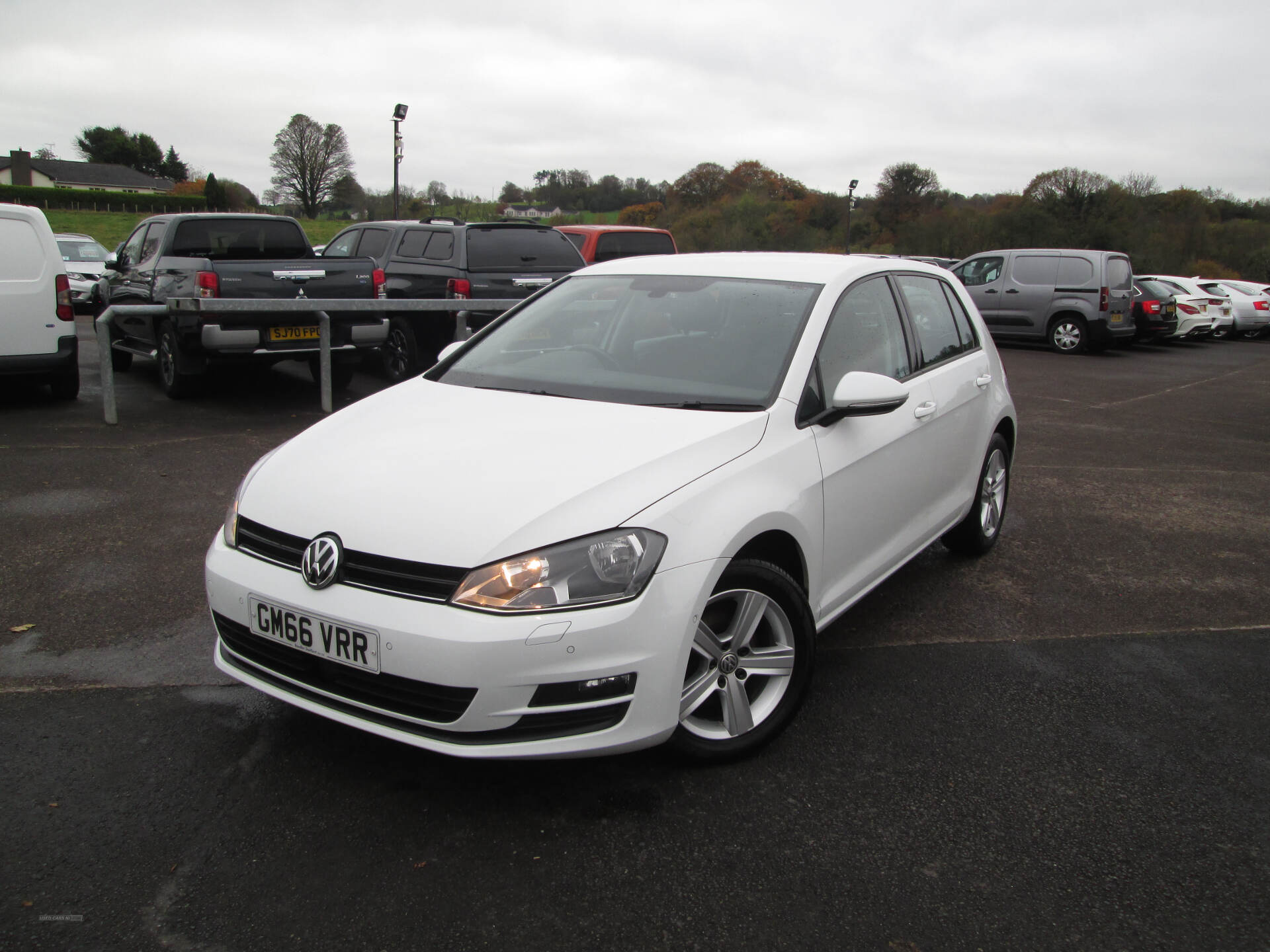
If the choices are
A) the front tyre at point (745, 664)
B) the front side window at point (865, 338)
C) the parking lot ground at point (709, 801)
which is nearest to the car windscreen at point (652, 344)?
the front side window at point (865, 338)

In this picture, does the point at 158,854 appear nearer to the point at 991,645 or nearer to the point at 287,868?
the point at 287,868

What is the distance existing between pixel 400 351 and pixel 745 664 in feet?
27.9

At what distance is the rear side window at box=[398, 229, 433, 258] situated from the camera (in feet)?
37.1

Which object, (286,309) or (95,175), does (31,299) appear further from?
(95,175)

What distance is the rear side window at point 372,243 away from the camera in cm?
1198

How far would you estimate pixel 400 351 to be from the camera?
1088cm

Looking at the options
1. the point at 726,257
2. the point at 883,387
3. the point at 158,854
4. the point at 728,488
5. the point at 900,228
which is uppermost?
the point at 900,228

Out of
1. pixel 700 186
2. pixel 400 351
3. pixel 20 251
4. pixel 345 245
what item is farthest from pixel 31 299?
pixel 700 186

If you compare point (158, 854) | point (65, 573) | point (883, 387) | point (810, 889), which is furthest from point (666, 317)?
point (65, 573)

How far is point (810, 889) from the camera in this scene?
2543mm

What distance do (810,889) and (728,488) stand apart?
115 centimetres

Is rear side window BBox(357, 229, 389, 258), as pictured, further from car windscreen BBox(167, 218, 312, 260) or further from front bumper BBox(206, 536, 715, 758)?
front bumper BBox(206, 536, 715, 758)

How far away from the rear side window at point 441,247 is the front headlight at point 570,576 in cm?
873

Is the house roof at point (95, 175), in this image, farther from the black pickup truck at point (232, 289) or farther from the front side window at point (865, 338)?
the front side window at point (865, 338)
